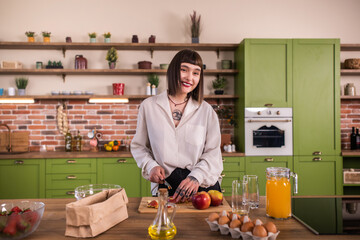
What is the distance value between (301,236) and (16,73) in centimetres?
442

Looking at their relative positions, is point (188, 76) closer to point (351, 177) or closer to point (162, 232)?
point (162, 232)

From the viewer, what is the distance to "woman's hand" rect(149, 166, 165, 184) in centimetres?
182

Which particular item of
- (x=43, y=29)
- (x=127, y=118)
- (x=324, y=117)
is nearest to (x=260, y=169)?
(x=324, y=117)

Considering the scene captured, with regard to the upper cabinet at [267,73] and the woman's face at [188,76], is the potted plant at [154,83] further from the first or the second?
the woman's face at [188,76]

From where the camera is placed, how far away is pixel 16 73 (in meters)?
4.45

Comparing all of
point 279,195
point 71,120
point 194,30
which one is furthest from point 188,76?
point 71,120

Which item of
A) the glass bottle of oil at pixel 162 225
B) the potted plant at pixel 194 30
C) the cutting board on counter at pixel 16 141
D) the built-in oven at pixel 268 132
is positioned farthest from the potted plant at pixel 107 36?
the glass bottle of oil at pixel 162 225

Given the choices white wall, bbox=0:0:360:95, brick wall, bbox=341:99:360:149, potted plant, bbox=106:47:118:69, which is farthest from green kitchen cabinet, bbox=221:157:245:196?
potted plant, bbox=106:47:118:69

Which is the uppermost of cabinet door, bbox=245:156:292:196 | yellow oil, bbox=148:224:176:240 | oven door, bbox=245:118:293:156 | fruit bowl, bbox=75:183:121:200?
oven door, bbox=245:118:293:156

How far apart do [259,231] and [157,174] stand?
85cm

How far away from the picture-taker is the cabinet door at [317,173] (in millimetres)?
4023

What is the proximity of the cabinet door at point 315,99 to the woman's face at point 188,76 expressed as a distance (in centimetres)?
251

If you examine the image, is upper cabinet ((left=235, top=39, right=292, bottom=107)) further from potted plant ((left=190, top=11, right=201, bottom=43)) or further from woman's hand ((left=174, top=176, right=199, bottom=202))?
woman's hand ((left=174, top=176, right=199, bottom=202))

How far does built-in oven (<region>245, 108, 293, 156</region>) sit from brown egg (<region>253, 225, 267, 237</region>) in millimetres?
2977
